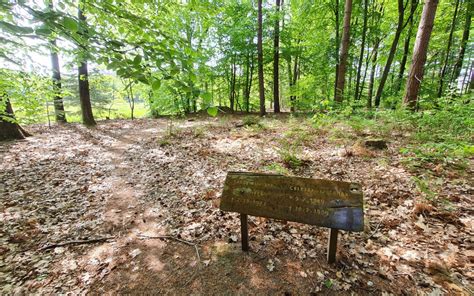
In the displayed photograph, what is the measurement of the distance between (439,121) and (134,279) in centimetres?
739

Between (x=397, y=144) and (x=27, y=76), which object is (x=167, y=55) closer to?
(x=27, y=76)

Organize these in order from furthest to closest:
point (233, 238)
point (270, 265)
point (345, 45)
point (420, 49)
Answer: point (345, 45), point (420, 49), point (233, 238), point (270, 265)

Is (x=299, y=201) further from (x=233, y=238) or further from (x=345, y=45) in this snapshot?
(x=345, y=45)

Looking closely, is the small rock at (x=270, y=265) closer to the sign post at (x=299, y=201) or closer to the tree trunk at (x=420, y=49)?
the sign post at (x=299, y=201)

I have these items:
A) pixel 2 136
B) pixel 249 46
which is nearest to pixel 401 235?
pixel 2 136

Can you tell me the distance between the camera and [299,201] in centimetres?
259

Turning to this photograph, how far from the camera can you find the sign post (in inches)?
93.7

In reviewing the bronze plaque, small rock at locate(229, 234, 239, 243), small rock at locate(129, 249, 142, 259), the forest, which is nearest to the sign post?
→ the bronze plaque

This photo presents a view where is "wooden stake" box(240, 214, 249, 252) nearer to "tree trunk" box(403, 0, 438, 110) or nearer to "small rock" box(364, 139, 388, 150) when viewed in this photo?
"small rock" box(364, 139, 388, 150)

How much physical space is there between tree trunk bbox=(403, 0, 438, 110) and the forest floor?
1.50 meters

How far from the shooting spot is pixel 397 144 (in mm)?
5820

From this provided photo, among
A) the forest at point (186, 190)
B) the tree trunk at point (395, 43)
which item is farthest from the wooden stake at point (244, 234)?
the tree trunk at point (395, 43)

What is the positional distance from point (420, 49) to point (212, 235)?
23.3 feet

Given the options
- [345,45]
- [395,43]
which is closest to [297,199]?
[345,45]
